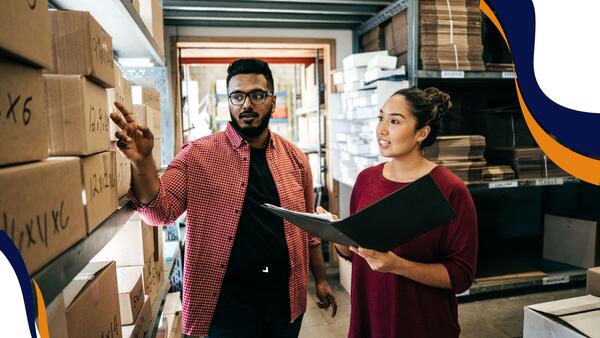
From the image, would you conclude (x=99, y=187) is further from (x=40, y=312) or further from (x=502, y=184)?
(x=502, y=184)

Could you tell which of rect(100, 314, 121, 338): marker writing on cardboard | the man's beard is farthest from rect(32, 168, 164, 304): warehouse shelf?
the man's beard

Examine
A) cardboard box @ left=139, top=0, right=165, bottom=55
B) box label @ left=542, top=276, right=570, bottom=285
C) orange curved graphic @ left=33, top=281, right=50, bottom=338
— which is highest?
cardboard box @ left=139, top=0, right=165, bottom=55

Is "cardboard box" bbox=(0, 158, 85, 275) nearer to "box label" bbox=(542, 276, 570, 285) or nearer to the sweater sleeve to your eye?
the sweater sleeve

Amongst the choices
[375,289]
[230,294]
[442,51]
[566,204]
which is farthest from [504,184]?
[230,294]

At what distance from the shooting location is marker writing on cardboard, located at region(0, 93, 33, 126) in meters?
0.53

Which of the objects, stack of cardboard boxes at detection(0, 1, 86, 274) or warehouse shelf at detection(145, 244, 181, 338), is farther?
warehouse shelf at detection(145, 244, 181, 338)

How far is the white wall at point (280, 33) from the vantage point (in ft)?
11.5

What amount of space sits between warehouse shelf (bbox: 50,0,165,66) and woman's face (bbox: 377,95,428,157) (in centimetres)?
101

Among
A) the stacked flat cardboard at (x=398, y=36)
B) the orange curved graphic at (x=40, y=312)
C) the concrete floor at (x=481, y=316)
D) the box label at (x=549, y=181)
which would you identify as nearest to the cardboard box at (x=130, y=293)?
the orange curved graphic at (x=40, y=312)

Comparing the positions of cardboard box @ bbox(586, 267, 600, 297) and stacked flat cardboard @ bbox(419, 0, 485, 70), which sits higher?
stacked flat cardboard @ bbox(419, 0, 485, 70)

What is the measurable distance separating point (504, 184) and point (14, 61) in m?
3.14

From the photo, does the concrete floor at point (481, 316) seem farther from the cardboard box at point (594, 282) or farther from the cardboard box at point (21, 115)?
the cardboard box at point (21, 115)

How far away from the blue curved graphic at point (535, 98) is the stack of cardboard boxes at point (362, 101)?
5.64 ft

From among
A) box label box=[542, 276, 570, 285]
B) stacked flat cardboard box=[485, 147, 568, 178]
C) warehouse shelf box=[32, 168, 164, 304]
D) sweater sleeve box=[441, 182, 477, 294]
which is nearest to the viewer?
warehouse shelf box=[32, 168, 164, 304]
